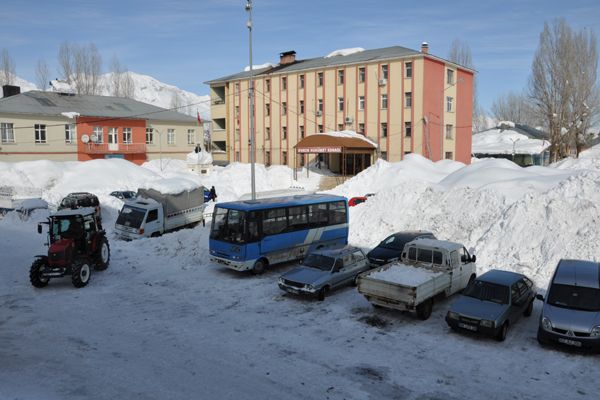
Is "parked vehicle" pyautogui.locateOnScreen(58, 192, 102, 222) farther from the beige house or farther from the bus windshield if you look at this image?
the beige house

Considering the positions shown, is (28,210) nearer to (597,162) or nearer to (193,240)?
(193,240)

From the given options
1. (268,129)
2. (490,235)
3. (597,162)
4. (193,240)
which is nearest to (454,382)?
(490,235)

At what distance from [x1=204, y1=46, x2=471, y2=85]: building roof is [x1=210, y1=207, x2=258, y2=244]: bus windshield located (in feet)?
112

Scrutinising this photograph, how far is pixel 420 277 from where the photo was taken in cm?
1352

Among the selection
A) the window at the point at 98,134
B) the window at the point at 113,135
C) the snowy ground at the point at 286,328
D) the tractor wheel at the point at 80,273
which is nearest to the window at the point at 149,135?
the window at the point at 113,135

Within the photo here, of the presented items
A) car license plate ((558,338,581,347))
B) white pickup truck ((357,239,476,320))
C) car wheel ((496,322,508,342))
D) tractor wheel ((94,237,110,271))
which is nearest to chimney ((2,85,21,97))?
tractor wheel ((94,237,110,271))

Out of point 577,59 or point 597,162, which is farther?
point 577,59

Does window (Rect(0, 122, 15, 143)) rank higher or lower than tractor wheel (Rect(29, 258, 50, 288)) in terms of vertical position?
higher

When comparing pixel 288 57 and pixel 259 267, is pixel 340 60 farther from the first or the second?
pixel 259 267

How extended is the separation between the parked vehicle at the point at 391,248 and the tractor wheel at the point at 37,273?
1123 cm

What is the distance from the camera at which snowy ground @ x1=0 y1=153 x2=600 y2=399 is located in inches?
367

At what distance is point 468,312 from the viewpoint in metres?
11.9

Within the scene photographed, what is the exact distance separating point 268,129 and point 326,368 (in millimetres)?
50433

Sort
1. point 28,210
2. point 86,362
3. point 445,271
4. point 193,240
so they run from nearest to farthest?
1. point 86,362
2. point 445,271
3. point 193,240
4. point 28,210
